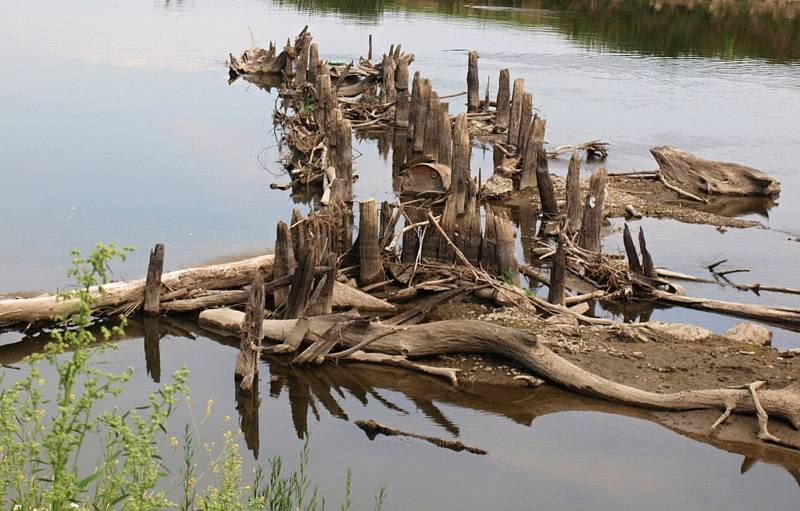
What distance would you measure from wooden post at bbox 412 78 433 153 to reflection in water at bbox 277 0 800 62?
23.2 metres

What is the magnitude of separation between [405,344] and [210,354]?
2.32 m

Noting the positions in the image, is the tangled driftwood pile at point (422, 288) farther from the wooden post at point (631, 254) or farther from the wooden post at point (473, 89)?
the wooden post at point (473, 89)

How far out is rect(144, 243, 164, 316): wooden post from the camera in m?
12.9

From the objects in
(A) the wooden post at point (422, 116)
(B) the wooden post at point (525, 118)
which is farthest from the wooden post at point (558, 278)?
(A) the wooden post at point (422, 116)

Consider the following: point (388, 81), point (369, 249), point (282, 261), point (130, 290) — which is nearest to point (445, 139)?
point (369, 249)

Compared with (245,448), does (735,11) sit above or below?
above

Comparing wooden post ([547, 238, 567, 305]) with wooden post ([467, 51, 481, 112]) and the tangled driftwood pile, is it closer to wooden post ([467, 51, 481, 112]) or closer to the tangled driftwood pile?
the tangled driftwood pile

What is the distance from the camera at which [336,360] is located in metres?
12.3

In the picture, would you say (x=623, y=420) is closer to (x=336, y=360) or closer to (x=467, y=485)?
(x=467, y=485)

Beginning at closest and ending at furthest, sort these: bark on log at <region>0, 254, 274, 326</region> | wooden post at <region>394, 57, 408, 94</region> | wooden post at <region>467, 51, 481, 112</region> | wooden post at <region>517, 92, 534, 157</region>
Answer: bark on log at <region>0, 254, 274, 326</region> → wooden post at <region>517, 92, 534, 157</region> → wooden post at <region>394, 57, 408, 94</region> → wooden post at <region>467, 51, 481, 112</region>

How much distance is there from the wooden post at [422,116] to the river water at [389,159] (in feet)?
3.41

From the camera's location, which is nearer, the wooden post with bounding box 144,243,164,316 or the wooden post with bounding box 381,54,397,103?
the wooden post with bounding box 144,243,164,316

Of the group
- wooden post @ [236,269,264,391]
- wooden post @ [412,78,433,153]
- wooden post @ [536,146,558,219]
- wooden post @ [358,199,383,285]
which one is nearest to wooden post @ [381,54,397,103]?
wooden post @ [412,78,433,153]

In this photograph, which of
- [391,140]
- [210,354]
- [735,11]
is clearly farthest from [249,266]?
[735,11]
